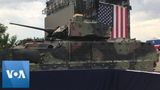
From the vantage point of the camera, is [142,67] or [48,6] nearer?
[142,67]

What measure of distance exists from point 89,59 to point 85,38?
72.7 inches

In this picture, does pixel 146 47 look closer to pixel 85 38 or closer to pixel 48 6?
pixel 85 38

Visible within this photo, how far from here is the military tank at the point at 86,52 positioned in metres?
17.2

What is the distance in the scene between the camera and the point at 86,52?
18.1 metres

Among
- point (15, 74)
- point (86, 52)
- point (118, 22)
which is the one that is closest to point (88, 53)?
point (86, 52)

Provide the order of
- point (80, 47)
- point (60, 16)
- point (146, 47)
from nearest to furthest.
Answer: point (80, 47)
point (146, 47)
point (60, 16)

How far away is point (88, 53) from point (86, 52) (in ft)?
0.30

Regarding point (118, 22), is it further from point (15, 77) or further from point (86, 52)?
point (15, 77)

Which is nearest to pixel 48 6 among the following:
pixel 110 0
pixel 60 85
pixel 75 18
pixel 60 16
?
pixel 110 0

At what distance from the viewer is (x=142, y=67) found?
18594 mm

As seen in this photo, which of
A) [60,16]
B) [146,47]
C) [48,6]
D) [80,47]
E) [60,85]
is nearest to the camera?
[60,85]

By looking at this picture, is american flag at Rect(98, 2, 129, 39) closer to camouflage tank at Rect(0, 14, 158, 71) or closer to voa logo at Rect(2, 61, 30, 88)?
camouflage tank at Rect(0, 14, 158, 71)

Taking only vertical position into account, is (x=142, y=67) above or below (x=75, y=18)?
below

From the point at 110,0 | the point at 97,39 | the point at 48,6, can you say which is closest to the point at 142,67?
the point at 97,39
